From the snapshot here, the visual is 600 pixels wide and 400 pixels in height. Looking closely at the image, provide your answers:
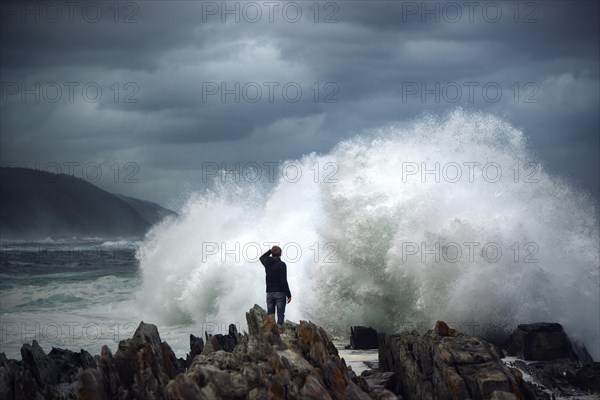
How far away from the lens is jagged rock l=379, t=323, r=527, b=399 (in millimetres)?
9672

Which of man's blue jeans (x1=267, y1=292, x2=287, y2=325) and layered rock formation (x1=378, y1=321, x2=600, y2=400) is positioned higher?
man's blue jeans (x1=267, y1=292, x2=287, y2=325)

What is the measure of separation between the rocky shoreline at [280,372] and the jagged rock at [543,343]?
2.04 meters

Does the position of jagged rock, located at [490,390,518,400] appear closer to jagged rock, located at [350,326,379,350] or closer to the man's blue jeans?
the man's blue jeans

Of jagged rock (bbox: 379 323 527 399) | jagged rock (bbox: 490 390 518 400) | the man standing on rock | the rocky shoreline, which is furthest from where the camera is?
the man standing on rock

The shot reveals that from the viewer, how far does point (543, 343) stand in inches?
586

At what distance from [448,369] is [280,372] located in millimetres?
2302

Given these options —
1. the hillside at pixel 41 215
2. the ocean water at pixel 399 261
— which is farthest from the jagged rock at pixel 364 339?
the hillside at pixel 41 215

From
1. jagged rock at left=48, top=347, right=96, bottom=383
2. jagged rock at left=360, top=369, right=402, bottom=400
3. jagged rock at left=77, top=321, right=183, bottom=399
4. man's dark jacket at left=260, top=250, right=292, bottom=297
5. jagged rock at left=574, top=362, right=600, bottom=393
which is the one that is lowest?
jagged rock at left=574, top=362, right=600, bottom=393

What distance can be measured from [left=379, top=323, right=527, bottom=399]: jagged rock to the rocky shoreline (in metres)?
0.01

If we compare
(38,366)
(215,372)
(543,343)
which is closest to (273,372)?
(215,372)

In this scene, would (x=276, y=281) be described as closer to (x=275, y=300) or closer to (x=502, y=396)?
(x=275, y=300)

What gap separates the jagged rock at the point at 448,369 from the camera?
31.7 feet

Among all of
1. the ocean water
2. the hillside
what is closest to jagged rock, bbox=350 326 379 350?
the ocean water

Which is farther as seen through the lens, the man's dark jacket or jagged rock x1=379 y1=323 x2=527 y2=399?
the man's dark jacket
